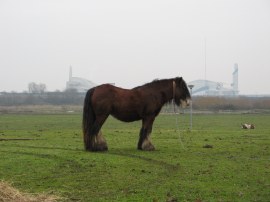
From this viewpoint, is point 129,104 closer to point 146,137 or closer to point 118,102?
point 118,102

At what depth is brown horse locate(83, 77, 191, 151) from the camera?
57.9 ft

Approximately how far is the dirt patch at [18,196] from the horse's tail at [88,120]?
797 cm

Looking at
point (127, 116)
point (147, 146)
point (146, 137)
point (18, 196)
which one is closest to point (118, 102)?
point (127, 116)

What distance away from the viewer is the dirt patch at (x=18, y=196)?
29.5 feet

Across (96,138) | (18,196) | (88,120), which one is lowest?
(18,196)

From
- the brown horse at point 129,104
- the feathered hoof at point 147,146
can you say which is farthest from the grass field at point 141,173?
the brown horse at point 129,104

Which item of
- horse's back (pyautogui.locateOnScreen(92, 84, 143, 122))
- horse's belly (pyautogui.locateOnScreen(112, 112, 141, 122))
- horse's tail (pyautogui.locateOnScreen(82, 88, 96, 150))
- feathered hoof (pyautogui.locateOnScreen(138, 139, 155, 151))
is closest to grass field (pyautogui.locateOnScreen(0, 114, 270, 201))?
feathered hoof (pyautogui.locateOnScreen(138, 139, 155, 151))

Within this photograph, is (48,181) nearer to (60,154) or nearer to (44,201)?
(44,201)

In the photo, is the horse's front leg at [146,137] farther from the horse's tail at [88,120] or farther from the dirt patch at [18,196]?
the dirt patch at [18,196]

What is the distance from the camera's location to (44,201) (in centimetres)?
905

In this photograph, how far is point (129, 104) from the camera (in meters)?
18.1

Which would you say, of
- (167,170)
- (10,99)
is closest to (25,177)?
(167,170)

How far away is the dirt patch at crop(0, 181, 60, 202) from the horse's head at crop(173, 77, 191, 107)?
10.3 meters

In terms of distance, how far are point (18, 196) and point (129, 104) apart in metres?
9.30
